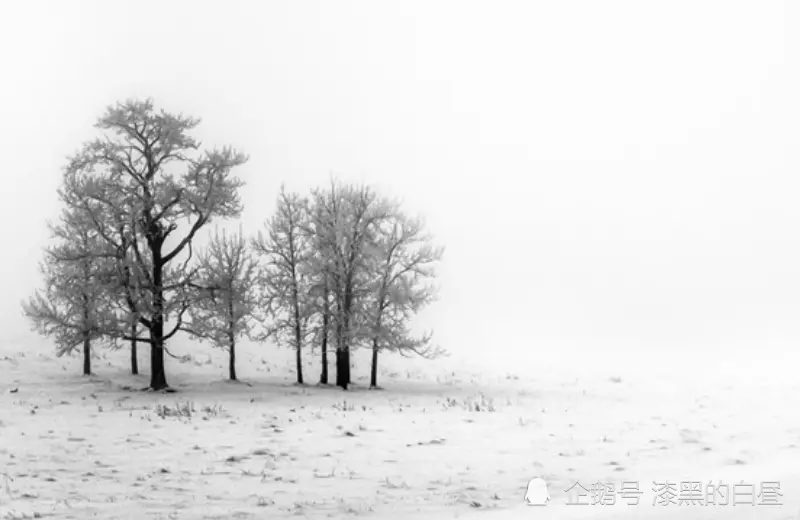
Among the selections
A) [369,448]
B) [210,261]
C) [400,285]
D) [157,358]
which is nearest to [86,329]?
[157,358]

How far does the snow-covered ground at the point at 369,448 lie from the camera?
36.3 feet

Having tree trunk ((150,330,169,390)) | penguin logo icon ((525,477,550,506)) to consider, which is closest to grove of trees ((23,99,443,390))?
tree trunk ((150,330,169,390))

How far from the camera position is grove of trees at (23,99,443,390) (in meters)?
27.1

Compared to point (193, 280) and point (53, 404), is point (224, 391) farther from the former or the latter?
point (53, 404)

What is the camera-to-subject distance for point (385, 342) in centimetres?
3123

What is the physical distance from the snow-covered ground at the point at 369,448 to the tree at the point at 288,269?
257 cm

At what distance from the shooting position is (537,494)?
1112 centimetres

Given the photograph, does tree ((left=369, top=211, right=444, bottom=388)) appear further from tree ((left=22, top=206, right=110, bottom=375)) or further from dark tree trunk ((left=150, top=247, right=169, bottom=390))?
tree ((left=22, top=206, right=110, bottom=375))

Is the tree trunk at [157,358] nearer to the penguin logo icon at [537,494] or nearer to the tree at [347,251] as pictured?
the tree at [347,251]

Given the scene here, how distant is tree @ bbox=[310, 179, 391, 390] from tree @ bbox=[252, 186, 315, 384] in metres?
0.99

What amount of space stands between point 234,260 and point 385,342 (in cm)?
768

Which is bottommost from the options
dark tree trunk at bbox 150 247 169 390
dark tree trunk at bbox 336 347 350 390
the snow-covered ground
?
the snow-covered ground

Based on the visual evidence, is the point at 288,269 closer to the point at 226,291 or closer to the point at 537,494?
the point at 226,291

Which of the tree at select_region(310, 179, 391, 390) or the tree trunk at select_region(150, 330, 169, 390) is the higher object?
the tree at select_region(310, 179, 391, 390)
